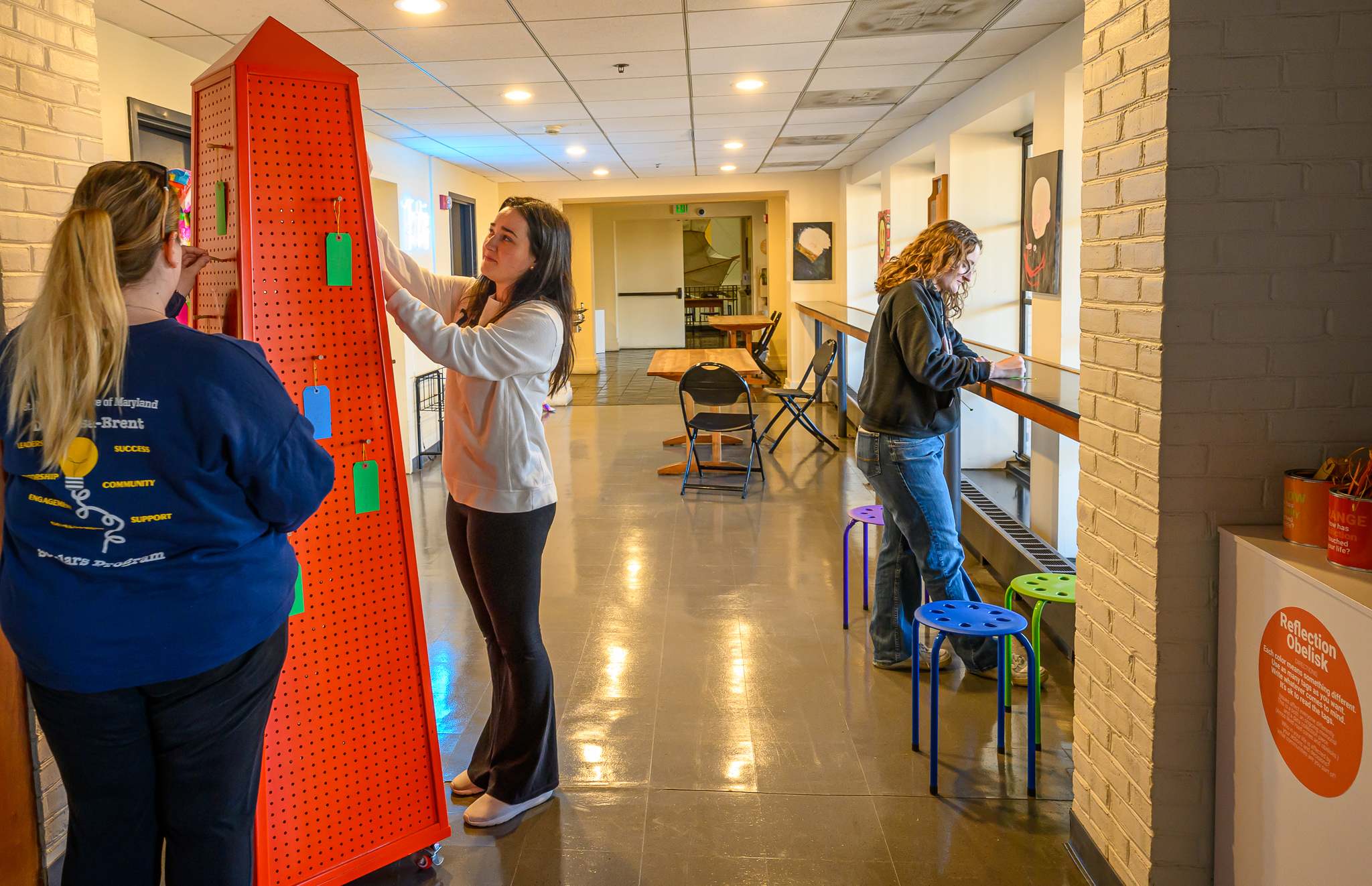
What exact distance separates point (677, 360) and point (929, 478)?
4870mm

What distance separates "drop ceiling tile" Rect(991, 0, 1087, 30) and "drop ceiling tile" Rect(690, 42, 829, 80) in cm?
87

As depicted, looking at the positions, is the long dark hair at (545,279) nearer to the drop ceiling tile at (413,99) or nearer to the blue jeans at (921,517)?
the blue jeans at (921,517)

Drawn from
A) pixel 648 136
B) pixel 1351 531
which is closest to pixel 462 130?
pixel 648 136

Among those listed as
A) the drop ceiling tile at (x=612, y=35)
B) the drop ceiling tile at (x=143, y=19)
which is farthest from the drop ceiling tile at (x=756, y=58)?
the drop ceiling tile at (x=143, y=19)

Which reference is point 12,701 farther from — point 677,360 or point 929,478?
point 677,360

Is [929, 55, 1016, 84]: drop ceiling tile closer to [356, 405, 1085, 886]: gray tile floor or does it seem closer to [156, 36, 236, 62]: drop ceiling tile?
[356, 405, 1085, 886]: gray tile floor

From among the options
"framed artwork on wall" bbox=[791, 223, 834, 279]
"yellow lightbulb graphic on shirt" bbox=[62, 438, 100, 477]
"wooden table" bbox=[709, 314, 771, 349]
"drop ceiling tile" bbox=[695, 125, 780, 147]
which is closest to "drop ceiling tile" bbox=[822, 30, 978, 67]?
"drop ceiling tile" bbox=[695, 125, 780, 147]

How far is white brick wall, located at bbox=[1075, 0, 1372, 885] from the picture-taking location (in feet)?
5.98

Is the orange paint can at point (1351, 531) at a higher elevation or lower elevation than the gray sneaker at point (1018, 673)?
higher

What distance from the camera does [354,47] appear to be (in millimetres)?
4500

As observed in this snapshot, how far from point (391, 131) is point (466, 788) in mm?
5768

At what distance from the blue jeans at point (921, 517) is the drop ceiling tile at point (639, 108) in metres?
3.65

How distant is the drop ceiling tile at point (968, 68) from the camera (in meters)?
5.20

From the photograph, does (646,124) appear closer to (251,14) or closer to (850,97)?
(850,97)
